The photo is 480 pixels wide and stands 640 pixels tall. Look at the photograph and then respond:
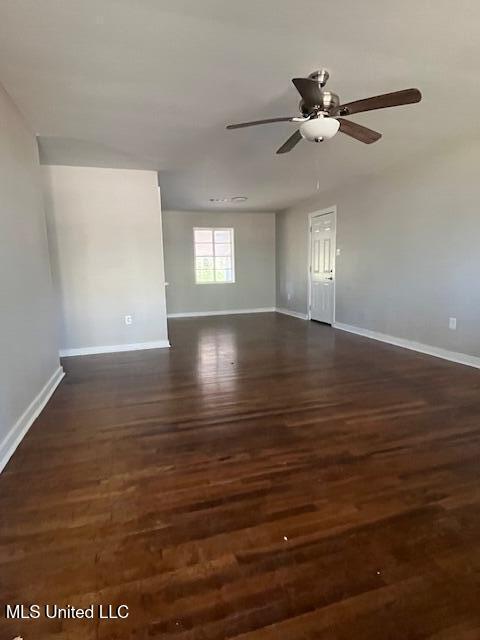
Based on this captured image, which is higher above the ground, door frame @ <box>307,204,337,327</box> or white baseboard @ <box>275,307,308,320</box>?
door frame @ <box>307,204,337,327</box>

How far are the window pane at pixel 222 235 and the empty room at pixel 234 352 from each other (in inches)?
118

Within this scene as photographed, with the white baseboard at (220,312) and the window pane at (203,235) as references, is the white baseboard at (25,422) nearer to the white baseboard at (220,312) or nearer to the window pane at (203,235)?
the white baseboard at (220,312)

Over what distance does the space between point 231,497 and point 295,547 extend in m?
0.44

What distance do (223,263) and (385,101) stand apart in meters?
6.57

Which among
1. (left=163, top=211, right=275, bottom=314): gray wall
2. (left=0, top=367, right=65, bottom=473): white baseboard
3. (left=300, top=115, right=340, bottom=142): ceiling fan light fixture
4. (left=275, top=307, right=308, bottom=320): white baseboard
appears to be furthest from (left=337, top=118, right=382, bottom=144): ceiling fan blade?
(left=163, top=211, right=275, bottom=314): gray wall

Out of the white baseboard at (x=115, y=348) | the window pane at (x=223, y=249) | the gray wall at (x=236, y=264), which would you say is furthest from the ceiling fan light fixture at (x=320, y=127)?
the window pane at (x=223, y=249)

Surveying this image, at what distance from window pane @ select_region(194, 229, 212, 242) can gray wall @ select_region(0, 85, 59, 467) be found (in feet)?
16.6

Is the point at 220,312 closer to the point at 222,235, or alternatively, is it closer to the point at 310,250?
the point at 222,235

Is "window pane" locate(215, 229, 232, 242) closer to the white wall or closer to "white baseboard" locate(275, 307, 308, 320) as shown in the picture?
"white baseboard" locate(275, 307, 308, 320)

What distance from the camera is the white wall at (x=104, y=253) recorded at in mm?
4594

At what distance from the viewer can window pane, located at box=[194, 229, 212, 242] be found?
8.37 meters

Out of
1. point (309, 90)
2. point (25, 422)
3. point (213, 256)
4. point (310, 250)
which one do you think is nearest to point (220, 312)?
point (213, 256)

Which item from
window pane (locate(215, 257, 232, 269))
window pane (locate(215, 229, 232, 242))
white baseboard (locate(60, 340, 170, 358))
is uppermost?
window pane (locate(215, 229, 232, 242))

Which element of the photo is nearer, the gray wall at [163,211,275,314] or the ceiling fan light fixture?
the ceiling fan light fixture
